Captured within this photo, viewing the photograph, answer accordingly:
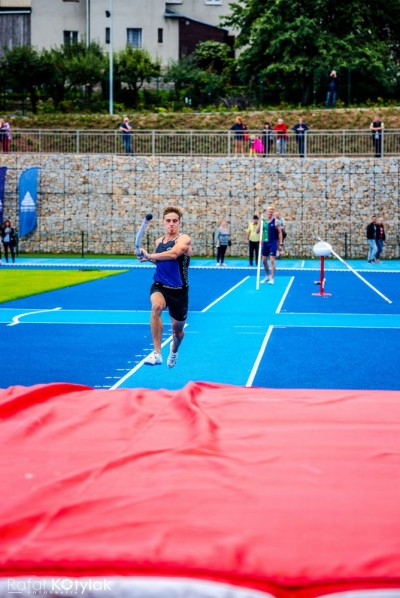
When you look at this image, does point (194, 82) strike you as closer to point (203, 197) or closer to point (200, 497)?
point (203, 197)

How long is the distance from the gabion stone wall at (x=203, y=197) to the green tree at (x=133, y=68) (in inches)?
537

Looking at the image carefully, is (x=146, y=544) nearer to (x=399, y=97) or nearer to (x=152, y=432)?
(x=152, y=432)

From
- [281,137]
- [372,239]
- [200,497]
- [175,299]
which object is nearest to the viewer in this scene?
[200,497]

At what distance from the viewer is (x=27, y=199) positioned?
43656 millimetres

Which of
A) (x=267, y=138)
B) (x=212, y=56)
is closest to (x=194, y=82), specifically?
(x=212, y=56)

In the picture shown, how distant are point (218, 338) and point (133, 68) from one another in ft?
144

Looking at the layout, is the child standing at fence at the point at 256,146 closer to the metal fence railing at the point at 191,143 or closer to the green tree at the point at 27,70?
the metal fence railing at the point at 191,143

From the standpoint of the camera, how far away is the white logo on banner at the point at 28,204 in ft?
143

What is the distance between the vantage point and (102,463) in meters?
5.79

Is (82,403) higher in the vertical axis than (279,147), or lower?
lower

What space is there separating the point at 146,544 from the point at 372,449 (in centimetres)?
214

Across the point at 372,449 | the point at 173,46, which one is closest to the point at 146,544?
the point at 372,449

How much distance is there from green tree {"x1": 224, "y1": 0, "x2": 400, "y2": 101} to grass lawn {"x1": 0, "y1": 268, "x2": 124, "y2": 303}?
24.2 meters

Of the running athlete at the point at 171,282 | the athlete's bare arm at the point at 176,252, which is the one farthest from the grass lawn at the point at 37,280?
the athlete's bare arm at the point at 176,252
